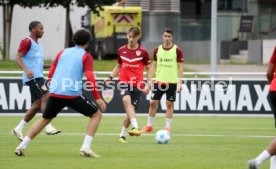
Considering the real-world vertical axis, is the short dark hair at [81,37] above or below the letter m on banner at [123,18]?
above

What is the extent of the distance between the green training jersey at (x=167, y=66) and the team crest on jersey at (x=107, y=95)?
250 inches

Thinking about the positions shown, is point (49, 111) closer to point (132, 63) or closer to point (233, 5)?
point (132, 63)

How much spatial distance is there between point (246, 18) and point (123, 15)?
6345 millimetres

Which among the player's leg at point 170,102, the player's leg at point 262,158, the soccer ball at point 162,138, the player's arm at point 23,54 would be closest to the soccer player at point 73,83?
the soccer ball at point 162,138

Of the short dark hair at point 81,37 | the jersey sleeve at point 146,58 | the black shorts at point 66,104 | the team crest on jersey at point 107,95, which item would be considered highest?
the short dark hair at point 81,37

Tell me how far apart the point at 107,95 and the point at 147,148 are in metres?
9.89

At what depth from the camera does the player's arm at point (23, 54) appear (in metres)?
17.9

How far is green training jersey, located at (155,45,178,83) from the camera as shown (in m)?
20.3

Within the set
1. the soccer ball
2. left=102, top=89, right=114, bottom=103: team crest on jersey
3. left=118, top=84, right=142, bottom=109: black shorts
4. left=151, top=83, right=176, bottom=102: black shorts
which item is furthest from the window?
the soccer ball

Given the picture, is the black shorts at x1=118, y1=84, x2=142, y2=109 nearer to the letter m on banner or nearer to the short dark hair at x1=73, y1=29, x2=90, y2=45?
the short dark hair at x1=73, y1=29, x2=90, y2=45

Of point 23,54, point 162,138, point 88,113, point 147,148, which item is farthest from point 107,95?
point 88,113

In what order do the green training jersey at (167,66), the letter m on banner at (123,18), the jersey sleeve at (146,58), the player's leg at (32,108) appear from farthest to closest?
the letter m on banner at (123,18) < the green training jersey at (167,66) < the jersey sleeve at (146,58) < the player's leg at (32,108)

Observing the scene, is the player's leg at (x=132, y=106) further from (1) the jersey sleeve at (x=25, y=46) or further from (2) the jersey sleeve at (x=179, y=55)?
(1) the jersey sleeve at (x=25, y=46)

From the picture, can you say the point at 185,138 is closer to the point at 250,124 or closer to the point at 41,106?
the point at 41,106
